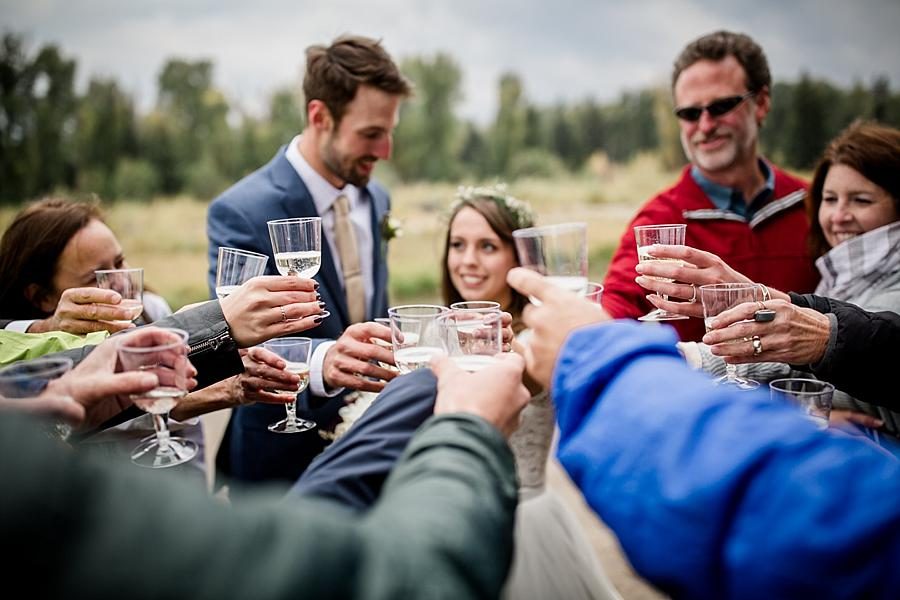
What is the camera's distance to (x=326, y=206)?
11.9 ft

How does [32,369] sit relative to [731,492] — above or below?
above

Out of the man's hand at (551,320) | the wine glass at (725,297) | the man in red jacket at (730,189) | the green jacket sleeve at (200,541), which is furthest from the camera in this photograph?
the man in red jacket at (730,189)

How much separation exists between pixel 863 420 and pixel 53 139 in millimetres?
A: 8782

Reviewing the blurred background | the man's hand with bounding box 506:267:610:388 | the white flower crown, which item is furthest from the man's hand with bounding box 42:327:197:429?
the blurred background

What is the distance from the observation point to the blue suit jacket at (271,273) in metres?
3.27

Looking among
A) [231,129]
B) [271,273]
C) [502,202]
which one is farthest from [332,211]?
[231,129]

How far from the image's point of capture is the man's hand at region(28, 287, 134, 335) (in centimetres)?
234

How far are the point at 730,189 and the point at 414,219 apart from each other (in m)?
5.18

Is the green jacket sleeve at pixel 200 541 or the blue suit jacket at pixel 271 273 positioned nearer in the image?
the green jacket sleeve at pixel 200 541

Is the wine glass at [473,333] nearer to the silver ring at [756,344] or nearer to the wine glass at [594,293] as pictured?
the wine glass at [594,293]

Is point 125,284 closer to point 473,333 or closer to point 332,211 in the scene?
point 332,211

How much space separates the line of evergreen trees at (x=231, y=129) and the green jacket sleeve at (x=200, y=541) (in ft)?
22.7

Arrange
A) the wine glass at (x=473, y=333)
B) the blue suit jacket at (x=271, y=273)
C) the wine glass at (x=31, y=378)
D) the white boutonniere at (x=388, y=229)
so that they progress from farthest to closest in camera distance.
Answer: the white boutonniere at (x=388, y=229), the blue suit jacket at (x=271, y=273), the wine glass at (x=473, y=333), the wine glass at (x=31, y=378)

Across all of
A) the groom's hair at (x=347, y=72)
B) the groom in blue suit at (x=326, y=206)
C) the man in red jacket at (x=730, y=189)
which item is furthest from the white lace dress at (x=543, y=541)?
the groom's hair at (x=347, y=72)
